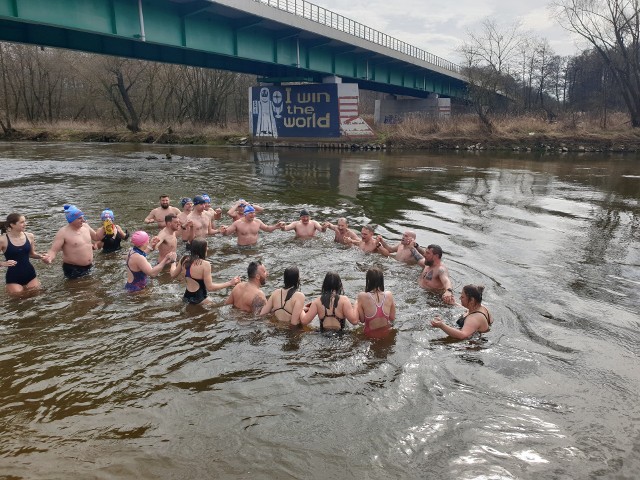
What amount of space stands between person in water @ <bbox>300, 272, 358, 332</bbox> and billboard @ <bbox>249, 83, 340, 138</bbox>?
36.1m

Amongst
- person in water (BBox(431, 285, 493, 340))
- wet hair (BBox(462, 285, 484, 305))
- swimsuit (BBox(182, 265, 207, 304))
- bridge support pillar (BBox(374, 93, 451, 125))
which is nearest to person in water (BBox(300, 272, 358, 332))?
person in water (BBox(431, 285, 493, 340))

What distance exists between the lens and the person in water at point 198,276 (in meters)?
7.58

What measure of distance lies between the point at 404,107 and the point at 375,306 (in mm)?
59239

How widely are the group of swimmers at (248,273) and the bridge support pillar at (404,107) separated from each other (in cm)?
5097

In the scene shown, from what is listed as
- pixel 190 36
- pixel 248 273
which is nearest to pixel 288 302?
pixel 248 273

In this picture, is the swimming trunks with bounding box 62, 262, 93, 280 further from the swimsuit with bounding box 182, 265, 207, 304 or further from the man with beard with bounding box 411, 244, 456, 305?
the man with beard with bounding box 411, 244, 456, 305

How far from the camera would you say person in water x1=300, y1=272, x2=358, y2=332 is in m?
6.74

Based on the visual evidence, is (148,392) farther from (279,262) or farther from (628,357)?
(628,357)

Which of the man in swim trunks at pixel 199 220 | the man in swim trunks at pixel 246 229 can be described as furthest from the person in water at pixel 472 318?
the man in swim trunks at pixel 199 220

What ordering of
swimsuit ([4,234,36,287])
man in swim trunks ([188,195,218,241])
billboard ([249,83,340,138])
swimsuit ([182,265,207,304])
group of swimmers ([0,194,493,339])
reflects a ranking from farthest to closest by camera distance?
billboard ([249,83,340,138]), man in swim trunks ([188,195,218,241]), swimsuit ([4,234,36,287]), swimsuit ([182,265,207,304]), group of swimmers ([0,194,493,339])

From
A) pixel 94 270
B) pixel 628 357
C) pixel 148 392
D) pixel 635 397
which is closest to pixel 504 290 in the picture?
pixel 628 357

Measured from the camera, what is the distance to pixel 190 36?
26.0 m

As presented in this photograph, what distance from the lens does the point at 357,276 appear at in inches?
379

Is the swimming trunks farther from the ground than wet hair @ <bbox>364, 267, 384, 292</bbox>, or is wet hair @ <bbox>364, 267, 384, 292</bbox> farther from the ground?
wet hair @ <bbox>364, 267, 384, 292</bbox>
